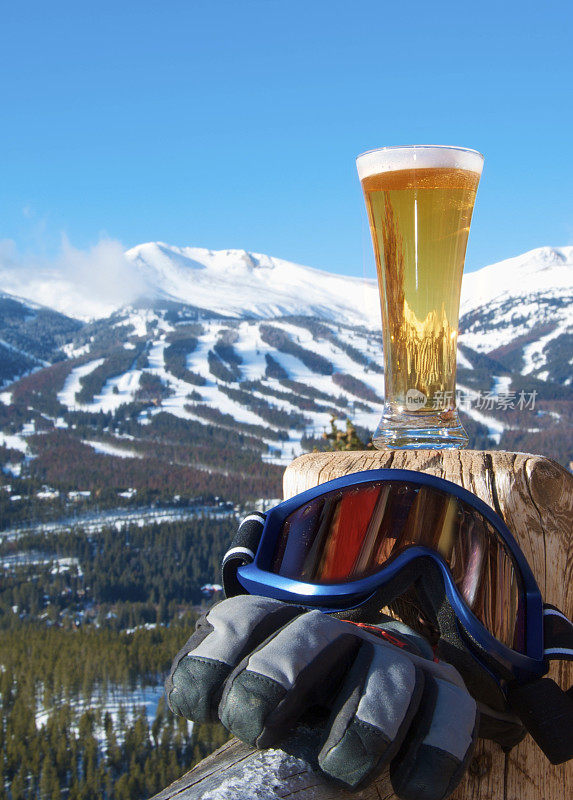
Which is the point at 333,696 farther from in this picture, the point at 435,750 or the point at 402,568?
the point at 402,568

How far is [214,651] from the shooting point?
38.0 inches

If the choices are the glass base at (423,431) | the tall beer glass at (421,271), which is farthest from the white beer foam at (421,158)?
the glass base at (423,431)

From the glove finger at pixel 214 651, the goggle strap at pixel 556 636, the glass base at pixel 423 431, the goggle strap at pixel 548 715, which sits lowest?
the goggle strap at pixel 548 715

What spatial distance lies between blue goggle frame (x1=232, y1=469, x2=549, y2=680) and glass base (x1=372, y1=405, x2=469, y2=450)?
0.31 metres

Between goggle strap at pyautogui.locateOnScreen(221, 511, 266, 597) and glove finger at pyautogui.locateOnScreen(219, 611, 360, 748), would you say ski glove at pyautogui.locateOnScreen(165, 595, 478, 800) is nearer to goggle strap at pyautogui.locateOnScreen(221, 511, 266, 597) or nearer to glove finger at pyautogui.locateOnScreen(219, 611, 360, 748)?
glove finger at pyautogui.locateOnScreen(219, 611, 360, 748)

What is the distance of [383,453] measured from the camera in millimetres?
1718

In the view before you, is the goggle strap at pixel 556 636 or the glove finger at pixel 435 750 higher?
the goggle strap at pixel 556 636

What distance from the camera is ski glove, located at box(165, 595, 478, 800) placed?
887mm

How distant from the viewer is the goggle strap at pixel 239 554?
55.4 inches

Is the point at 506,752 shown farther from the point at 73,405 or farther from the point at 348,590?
the point at 73,405

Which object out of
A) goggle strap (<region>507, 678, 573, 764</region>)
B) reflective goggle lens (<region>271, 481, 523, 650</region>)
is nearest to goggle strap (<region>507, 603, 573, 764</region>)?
goggle strap (<region>507, 678, 573, 764</region>)

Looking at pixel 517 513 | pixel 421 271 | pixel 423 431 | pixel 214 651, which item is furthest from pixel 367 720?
pixel 421 271

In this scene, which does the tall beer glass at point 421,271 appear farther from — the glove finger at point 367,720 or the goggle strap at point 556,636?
the glove finger at point 367,720

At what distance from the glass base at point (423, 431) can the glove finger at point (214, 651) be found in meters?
0.80
